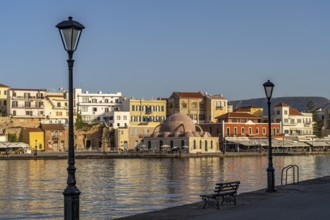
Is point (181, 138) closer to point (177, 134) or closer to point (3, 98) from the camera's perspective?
point (177, 134)

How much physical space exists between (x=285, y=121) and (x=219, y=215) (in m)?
136

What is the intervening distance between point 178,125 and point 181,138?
378cm

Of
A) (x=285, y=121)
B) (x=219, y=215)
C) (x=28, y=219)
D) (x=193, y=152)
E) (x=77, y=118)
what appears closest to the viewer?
(x=219, y=215)

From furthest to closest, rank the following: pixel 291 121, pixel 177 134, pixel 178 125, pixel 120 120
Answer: pixel 291 121
pixel 120 120
pixel 178 125
pixel 177 134

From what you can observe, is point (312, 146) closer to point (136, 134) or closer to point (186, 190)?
point (136, 134)

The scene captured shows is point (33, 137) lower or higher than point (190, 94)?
lower

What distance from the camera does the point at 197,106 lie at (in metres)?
147

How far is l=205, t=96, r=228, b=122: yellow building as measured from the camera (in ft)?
479

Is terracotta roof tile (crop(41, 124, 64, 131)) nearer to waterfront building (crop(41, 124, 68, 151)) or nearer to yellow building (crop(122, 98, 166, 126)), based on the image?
waterfront building (crop(41, 124, 68, 151))

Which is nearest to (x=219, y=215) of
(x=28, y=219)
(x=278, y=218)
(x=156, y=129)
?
(x=278, y=218)

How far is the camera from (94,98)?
147750mm

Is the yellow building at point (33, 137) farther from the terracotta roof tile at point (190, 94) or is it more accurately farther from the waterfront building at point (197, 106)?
the terracotta roof tile at point (190, 94)

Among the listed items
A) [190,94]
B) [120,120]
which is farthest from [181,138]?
[190,94]

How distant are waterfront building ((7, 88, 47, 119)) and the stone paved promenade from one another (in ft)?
358
